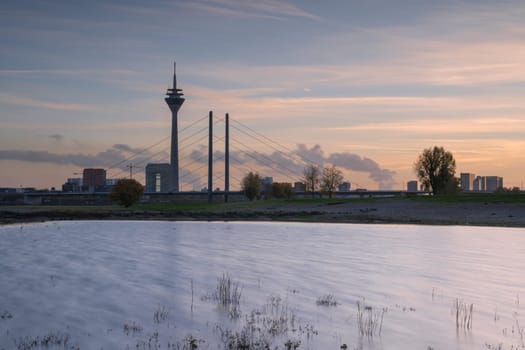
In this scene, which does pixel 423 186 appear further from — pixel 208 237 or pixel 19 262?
pixel 19 262

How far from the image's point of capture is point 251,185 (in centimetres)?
16250

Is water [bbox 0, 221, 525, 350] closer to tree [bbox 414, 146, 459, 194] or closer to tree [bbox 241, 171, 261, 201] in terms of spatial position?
tree [bbox 414, 146, 459, 194]

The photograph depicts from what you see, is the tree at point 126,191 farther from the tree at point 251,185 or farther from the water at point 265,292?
the water at point 265,292

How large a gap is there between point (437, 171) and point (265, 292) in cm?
11025

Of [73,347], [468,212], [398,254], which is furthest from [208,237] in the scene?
[468,212]

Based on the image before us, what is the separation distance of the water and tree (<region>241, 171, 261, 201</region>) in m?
124

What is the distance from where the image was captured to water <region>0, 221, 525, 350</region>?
521 inches

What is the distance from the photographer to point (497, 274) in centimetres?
2406

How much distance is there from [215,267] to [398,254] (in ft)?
36.1

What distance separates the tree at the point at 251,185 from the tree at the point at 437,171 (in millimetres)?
49561

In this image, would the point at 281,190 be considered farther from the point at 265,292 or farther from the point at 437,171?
the point at 265,292

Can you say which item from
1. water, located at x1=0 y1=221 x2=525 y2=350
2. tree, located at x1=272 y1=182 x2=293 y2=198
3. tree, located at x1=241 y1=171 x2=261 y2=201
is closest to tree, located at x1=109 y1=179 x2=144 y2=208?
tree, located at x1=241 y1=171 x2=261 y2=201

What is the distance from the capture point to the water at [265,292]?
13242mm

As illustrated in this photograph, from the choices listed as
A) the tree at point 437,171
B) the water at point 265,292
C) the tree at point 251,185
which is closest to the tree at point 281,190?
the tree at point 251,185
